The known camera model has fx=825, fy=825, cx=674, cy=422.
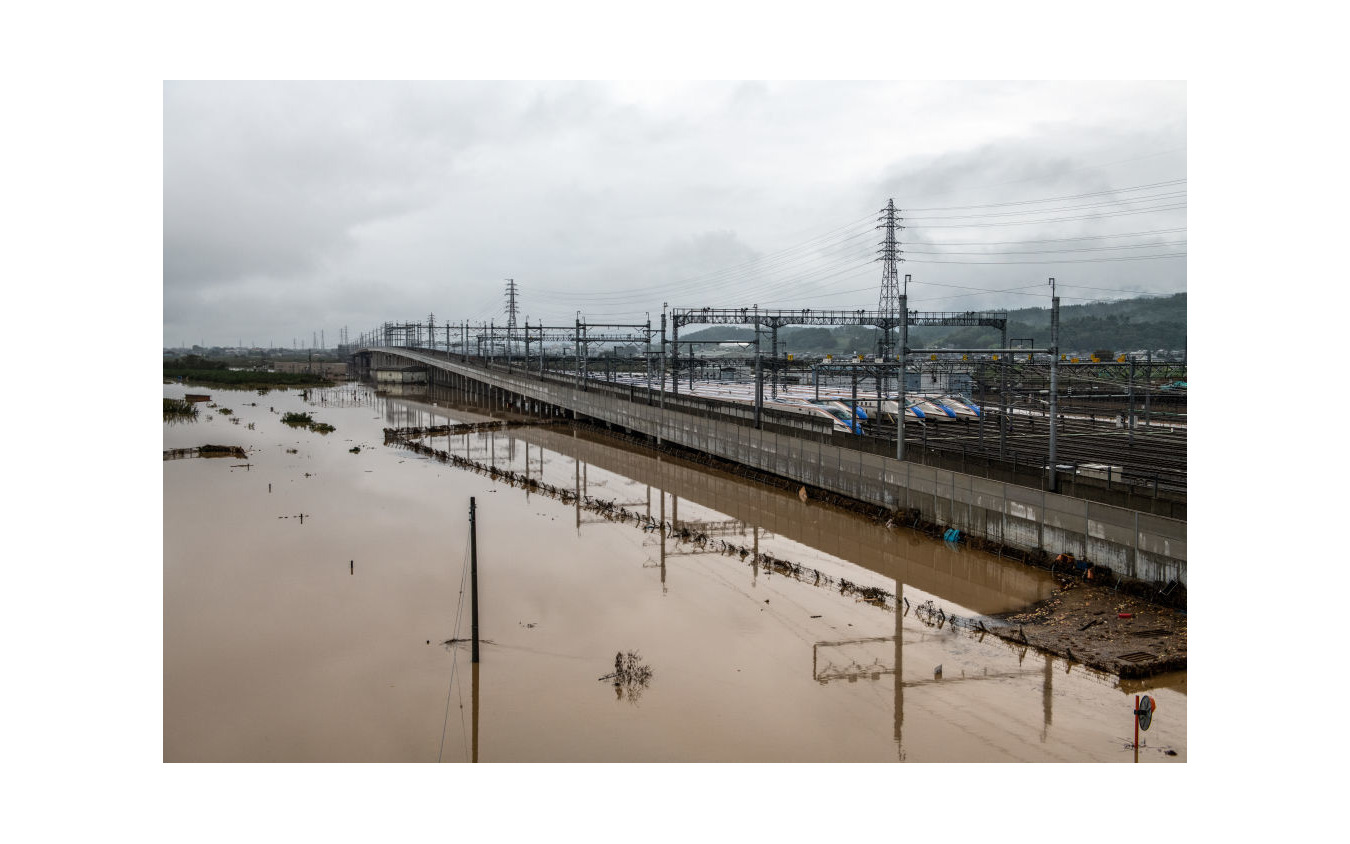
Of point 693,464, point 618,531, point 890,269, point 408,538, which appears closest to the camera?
point 408,538

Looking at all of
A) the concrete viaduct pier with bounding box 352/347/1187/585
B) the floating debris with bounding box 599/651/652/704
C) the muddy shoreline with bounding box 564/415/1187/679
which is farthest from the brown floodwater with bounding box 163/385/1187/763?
the concrete viaduct pier with bounding box 352/347/1187/585

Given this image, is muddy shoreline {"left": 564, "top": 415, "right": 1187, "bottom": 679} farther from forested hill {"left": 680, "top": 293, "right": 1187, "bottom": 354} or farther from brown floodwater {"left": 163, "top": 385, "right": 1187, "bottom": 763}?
forested hill {"left": 680, "top": 293, "right": 1187, "bottom": 354}

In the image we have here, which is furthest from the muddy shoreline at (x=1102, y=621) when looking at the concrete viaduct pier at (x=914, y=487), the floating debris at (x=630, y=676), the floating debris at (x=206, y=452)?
the floating debris at (x=206, y=452)

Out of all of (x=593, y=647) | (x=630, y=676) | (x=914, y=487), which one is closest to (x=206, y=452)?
(x=593, y=647)

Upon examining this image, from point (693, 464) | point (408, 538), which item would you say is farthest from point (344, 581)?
point (693, 464)

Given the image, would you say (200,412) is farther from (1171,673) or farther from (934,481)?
(1171,673)

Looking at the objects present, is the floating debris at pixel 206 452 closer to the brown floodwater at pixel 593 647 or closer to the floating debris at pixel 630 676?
the brown floodwater at pixel 593 647
